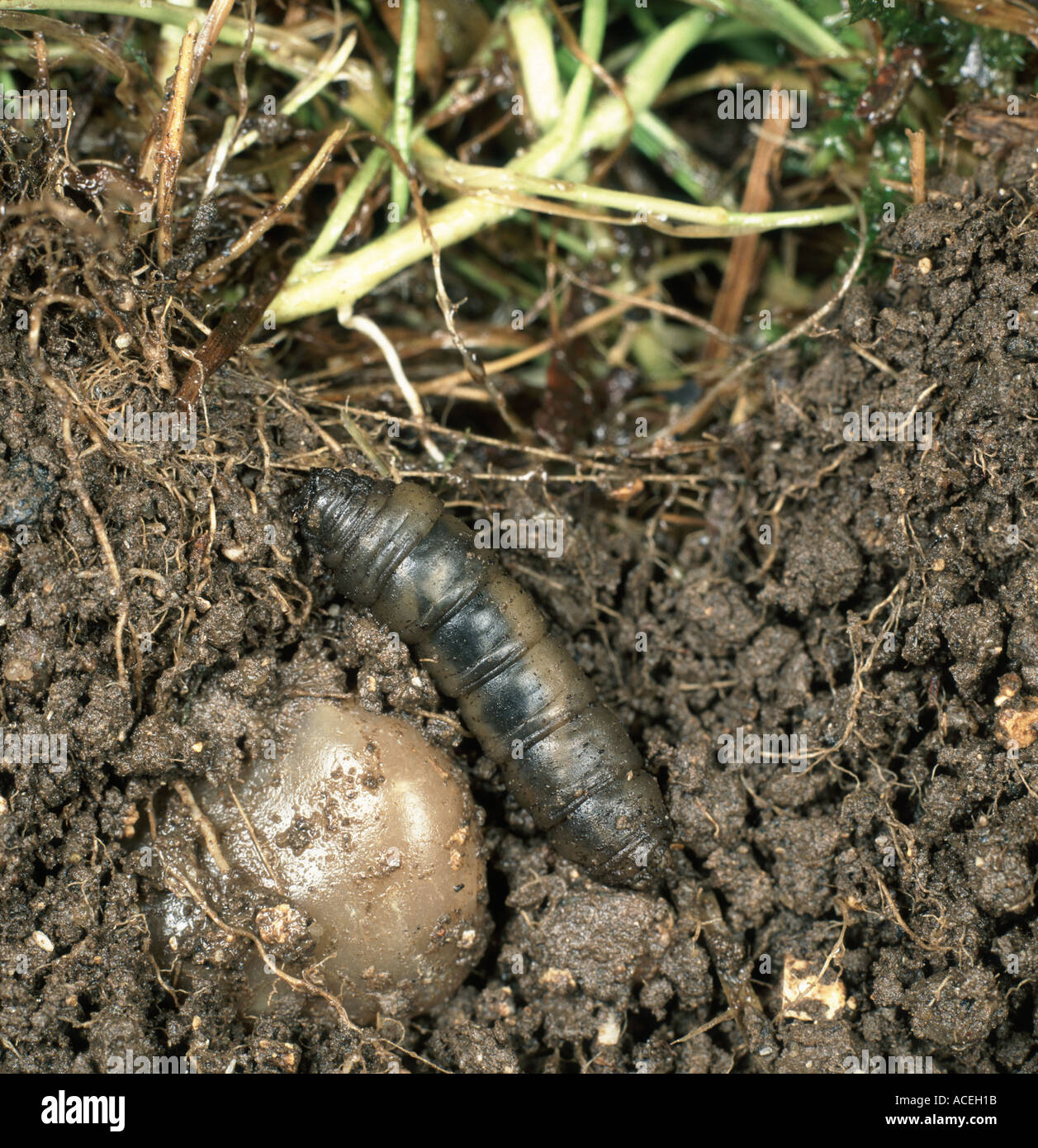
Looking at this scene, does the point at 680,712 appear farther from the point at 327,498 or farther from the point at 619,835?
the point at 327,498

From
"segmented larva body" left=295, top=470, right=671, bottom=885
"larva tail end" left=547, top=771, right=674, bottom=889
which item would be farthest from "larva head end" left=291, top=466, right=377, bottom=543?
"larva tail end" left=547, top=771, right=674, bottom=889

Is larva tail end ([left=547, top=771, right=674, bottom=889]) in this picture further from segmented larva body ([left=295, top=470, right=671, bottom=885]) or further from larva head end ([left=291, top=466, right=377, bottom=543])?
larva head end ([left=291, top=466, right=377, bottom=543])

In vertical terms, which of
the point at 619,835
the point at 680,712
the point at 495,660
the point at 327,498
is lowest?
the point at 619,835

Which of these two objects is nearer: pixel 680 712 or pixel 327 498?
pixel 327 498

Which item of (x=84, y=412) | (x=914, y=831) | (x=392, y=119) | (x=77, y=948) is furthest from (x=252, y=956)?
(x=392, y=119)

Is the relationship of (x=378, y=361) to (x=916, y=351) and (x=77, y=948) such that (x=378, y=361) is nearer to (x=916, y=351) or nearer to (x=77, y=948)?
(x=916, y=351)

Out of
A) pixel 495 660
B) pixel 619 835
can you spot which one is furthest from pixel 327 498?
pixel 619 835
